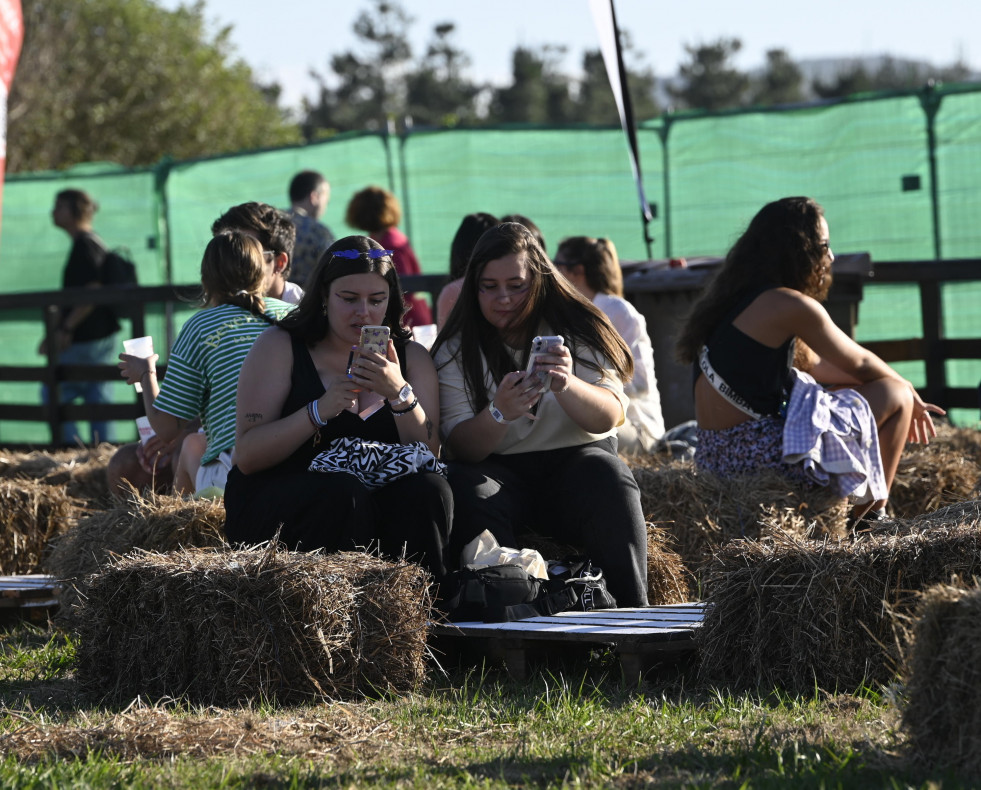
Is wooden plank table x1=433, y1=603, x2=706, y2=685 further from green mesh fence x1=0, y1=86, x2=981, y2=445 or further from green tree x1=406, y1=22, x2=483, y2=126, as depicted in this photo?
green tree x1=406, y1=22, x2=483, y2=126

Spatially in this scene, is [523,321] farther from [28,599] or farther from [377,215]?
[377,215]

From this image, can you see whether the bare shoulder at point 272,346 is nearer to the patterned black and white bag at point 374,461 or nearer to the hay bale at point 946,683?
the patterned black and white bag at point 374,461

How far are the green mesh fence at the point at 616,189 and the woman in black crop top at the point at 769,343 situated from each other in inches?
121

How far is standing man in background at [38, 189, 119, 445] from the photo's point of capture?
10.1 metres

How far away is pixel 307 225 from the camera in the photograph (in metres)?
8.12

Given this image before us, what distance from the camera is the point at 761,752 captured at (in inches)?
122

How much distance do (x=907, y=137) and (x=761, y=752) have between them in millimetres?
7422

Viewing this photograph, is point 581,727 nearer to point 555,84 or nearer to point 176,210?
point 176,210

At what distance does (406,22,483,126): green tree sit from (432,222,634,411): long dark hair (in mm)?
53088

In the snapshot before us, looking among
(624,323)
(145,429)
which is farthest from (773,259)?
(145,429)

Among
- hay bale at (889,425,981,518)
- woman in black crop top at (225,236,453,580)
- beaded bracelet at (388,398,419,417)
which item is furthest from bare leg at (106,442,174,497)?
hay bale at (889,425,981,518)

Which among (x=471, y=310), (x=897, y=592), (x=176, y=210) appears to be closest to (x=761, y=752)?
(x=897, y=592)

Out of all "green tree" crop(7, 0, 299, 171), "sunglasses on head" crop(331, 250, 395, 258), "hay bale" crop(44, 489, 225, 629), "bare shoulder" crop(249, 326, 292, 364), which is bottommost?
"hay bale" crop(44, 489, 225, 629)

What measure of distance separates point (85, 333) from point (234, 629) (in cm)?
707
